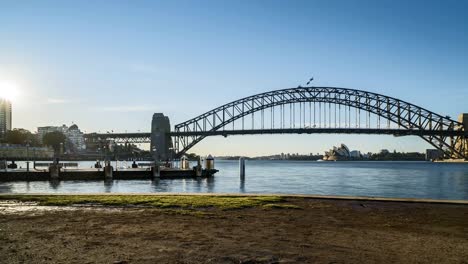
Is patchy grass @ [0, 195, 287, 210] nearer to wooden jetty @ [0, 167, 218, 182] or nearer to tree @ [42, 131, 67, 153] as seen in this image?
wooden jetty @ [0, 167, 218, 182]

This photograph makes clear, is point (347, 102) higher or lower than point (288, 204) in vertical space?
higher

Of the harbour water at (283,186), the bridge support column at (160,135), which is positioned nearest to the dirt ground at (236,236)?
the harbour water at (283,186)

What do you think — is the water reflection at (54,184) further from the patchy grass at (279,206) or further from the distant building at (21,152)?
the distant building at (21,152)

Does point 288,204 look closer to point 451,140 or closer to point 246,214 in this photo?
point 246,214

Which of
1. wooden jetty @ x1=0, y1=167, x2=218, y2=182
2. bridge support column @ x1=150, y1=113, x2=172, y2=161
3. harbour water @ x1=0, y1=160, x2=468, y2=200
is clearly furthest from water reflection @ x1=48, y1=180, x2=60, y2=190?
bridge support column @ x1=150, y1=113, x2=172, y2=161

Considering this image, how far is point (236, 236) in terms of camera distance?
10547 millimetres

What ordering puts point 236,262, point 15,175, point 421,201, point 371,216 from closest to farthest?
1. point 236,262
2. point 371,216
3. point 421,201
4. point 15,175

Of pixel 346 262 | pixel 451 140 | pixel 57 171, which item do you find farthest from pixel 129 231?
pixel 451 140

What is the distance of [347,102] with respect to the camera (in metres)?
114

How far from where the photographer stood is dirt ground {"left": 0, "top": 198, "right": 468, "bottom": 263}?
8523mm

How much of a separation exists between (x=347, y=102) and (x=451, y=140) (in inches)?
1249

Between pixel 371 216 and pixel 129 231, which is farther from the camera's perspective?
pixel 371 216

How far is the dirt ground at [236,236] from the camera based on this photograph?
8.52 metres

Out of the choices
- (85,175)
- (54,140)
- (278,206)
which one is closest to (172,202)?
(278,206)
